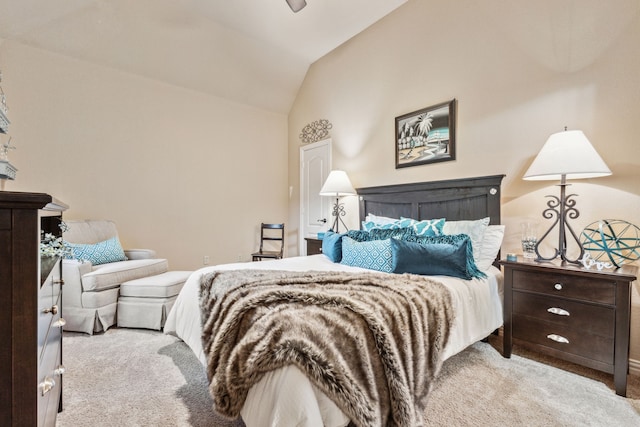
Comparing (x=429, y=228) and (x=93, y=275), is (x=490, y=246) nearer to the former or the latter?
(x=429, y=228)

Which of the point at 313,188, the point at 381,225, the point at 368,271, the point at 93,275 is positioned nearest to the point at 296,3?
the point at 381,225

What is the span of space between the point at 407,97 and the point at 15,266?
3.45 metres

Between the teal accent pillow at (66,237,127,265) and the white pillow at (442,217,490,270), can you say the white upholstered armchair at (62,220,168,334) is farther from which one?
the white pillow at (442,217,490,270)

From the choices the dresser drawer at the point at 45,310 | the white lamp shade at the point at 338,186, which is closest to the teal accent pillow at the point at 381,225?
the white lamp shade at the point at 338,186

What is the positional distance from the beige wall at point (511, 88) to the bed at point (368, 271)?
197mm

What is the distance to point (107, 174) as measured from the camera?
142 inches

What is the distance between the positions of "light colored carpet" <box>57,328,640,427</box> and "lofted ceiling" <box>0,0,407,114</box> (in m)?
3.21

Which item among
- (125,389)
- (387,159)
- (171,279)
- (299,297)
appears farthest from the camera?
(387,159)

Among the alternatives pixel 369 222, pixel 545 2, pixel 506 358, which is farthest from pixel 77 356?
pixel 545 2

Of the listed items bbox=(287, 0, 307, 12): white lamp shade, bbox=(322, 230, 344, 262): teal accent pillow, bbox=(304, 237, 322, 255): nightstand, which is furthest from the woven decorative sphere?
bbox=(287, 0, 307, 12): white lamp shade

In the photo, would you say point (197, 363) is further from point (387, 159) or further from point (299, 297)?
point (387, 159)

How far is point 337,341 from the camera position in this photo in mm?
1149

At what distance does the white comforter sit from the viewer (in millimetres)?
1000

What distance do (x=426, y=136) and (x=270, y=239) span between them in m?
2.70
